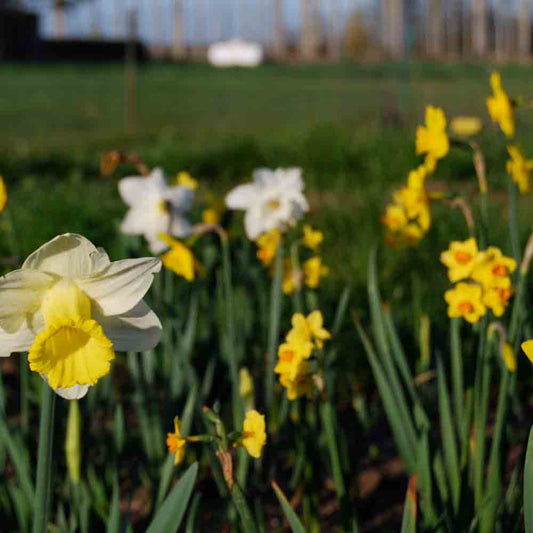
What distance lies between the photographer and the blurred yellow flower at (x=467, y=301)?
1.25m

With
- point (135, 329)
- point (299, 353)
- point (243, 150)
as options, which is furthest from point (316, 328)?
point (243, 150)

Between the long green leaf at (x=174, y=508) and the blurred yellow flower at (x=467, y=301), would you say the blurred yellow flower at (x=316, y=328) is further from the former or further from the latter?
the long green leaf at (x=174, y=508)

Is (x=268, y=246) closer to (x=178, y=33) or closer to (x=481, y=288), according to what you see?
(x=481, y=288)

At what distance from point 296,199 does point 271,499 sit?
0.59 metres

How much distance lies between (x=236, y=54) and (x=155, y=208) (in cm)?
2969

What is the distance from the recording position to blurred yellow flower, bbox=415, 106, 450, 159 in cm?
144

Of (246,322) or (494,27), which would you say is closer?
(246,322)

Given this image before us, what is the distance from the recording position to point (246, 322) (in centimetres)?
189

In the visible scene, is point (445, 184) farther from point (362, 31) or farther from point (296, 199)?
point (362, 31)

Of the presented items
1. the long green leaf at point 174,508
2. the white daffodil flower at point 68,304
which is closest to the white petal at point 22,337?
the white daffodil flower at point 68,304

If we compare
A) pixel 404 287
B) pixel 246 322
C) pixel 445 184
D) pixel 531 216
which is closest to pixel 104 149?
pixel 445 184

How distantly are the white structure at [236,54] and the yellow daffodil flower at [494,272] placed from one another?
1136 inches

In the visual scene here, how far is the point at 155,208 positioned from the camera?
175cm

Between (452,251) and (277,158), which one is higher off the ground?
(452,251)
